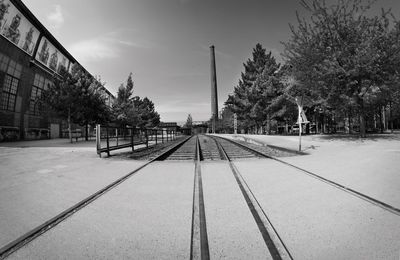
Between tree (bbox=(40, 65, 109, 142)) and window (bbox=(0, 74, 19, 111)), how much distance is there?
26.9 ft

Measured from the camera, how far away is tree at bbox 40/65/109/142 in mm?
22547

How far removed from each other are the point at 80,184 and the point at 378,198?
5.95 meters

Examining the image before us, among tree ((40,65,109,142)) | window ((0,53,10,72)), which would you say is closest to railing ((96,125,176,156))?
tree ((40,65,109,142))

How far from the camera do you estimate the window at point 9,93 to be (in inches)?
1087

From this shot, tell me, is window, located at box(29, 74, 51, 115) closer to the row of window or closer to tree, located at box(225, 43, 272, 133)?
the row of window

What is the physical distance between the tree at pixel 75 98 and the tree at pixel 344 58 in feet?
71.4

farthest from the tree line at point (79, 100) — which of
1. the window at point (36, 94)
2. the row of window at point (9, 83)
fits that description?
the window at point (36, 94)

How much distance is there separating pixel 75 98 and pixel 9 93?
47.1 ft

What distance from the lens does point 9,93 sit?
Result: 2869 centimetres

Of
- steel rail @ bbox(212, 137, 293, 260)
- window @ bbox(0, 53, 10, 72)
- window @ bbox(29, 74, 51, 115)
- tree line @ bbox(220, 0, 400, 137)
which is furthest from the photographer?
window @ bbox(29, 74, 51, 115)

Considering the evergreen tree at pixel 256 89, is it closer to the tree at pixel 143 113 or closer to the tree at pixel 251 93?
the tree at pixel 251 93

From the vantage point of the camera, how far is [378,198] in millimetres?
3514

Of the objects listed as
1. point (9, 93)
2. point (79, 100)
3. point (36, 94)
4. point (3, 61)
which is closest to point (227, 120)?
point (36, 94)

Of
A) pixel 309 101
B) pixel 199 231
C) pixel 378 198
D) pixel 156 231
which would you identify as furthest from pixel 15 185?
pixel 309 101
